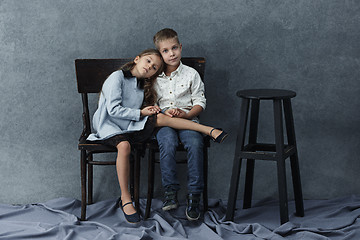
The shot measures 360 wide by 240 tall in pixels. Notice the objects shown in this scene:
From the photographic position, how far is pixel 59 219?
2477mm

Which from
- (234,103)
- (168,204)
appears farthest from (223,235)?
(234,103)

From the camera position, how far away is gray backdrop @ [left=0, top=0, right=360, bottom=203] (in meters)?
2.64

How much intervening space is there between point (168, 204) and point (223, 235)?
32 centimetres

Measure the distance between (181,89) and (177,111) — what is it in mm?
163

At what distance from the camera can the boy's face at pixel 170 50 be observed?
2.46m

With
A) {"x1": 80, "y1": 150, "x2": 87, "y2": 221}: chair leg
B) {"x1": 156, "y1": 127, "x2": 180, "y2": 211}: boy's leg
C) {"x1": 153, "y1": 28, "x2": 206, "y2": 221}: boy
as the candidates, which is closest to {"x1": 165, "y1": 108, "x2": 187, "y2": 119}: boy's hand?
{"x1": 153, "y1": 28, "x2": 206, "y2": 221}: boy

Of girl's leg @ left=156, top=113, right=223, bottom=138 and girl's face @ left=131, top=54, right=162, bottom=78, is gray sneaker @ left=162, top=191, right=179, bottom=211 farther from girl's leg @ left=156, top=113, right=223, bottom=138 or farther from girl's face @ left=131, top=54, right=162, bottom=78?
girl's face @ left=131, top=54, right=162, bottom=78

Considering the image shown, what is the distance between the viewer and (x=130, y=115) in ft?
7.87

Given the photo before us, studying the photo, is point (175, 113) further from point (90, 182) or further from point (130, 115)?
point (90, 182)

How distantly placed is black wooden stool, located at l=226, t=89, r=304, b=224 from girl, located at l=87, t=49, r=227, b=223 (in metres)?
0.17

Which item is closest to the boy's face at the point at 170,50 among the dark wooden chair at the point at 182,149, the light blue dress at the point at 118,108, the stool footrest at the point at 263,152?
the dark wooden chair at the point at 182,149

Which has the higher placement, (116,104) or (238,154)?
(116,104)

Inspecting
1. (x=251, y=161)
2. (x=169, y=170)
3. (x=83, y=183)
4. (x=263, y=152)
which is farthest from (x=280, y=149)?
(x=83, y=183)

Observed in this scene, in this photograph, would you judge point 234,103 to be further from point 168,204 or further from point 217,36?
point 168,204
